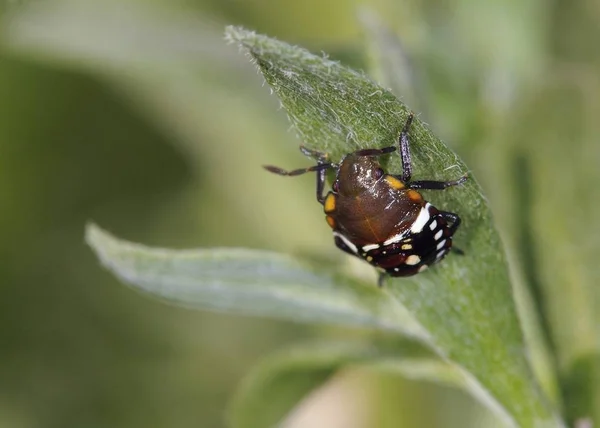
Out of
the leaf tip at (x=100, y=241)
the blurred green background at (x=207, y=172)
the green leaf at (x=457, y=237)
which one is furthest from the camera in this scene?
the blurred green background at (x=207, y=172)

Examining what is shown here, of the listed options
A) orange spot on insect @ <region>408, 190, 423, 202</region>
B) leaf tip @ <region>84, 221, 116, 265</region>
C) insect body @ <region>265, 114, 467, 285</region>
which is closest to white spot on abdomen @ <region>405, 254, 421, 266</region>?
insect body @ <region>265, 114, 467, 285</region>

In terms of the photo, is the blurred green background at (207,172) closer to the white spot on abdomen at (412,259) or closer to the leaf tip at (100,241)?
the white spot on abdomen at (412,259)

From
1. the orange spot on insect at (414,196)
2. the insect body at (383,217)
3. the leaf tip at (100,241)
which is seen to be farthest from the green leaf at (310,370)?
the leaf tip at (100,241)

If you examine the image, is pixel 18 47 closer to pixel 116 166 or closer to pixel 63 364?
pixel 116 166

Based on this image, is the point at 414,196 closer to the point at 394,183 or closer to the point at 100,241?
the point at 394,183

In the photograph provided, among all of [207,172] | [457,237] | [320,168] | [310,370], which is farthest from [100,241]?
[207,172]

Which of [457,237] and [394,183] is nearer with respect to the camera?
[457,237]

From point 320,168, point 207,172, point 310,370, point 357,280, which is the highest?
point 320,168
